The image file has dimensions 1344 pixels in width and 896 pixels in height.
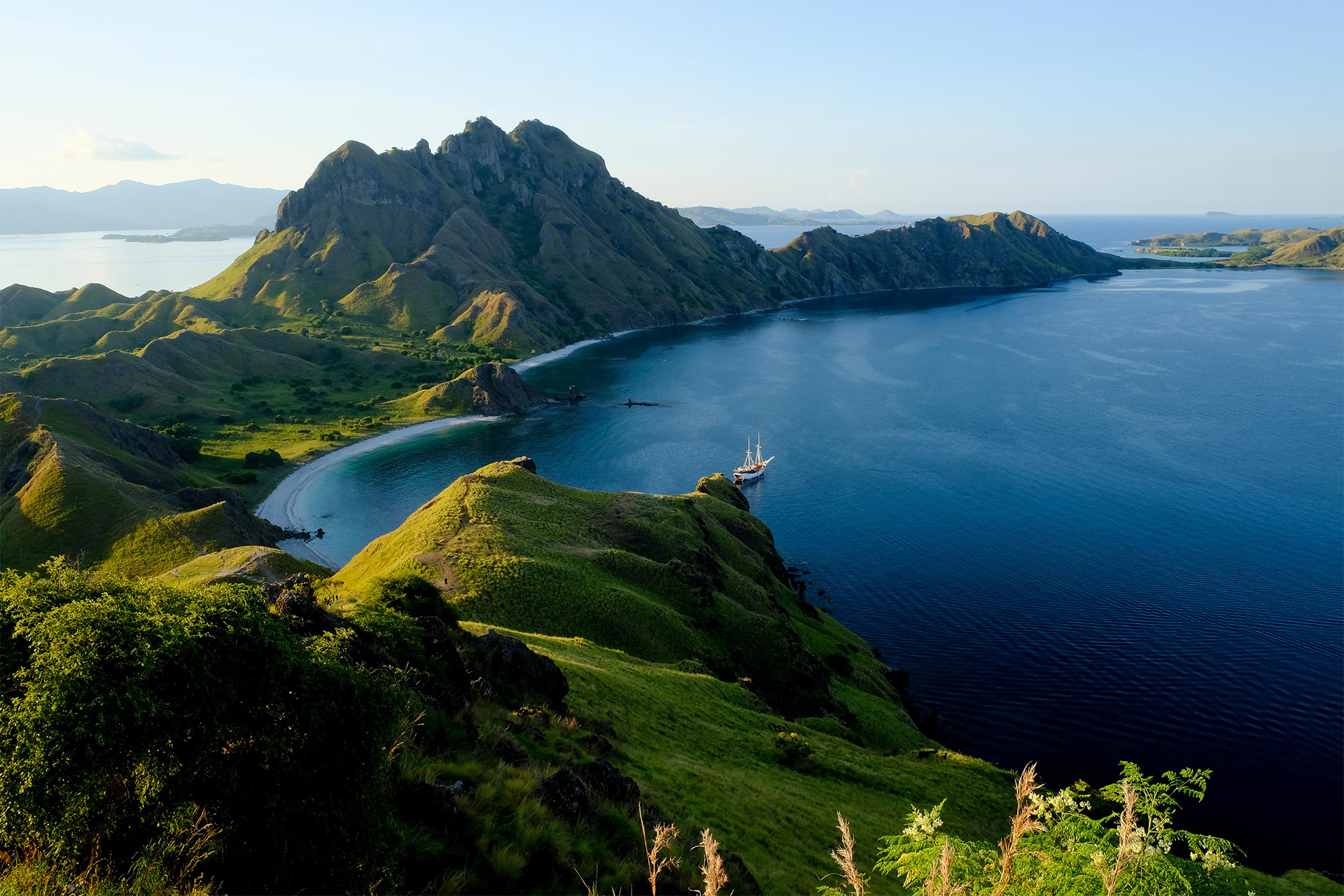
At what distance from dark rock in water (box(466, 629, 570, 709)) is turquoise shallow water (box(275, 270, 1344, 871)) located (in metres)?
48.0

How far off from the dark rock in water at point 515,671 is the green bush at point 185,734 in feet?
49.2

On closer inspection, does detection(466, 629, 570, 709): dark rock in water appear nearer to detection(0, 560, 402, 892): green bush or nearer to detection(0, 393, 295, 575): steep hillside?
detection(0, 560, 402, 892): green bush

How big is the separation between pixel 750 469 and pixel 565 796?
11684 cm

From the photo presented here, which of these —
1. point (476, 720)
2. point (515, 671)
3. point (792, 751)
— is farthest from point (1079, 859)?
point (792, 751)

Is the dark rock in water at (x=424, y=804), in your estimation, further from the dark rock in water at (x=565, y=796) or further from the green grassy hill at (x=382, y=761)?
the dark rock in water at (x=565, y=796)

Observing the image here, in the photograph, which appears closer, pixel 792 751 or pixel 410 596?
pixel 410 596

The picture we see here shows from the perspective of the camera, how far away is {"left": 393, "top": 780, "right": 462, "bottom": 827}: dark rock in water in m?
16.5

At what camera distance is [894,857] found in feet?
43.6

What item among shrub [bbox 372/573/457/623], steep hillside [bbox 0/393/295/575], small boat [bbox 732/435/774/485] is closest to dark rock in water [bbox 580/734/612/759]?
shrub [bbox 372/573/457/623]

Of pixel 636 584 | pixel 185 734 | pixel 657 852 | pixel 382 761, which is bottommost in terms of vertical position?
pixel 636 584

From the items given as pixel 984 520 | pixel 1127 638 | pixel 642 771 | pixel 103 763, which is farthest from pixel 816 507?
pixel 103 763

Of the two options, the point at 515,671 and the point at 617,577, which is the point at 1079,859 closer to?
the point at 515,671

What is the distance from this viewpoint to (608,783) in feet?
78.9

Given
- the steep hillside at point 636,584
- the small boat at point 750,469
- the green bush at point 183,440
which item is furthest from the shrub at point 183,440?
the small boat at point 750,469
